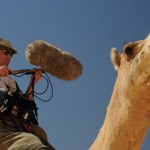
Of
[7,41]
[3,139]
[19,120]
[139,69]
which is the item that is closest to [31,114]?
[19,120]

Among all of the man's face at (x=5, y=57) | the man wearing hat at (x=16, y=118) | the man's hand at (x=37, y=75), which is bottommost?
the man wearing hat at (x=16, y=118)

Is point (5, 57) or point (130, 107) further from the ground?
point (5, 57)

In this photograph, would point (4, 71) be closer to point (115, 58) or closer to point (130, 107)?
point (130, 107)

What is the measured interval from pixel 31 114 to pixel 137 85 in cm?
171

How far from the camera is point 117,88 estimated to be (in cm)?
801

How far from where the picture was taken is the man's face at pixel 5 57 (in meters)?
7.17

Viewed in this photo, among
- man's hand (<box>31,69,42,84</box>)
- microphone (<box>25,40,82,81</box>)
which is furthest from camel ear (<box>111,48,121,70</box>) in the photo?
man's hand (<box>31,69,42,84</box>)

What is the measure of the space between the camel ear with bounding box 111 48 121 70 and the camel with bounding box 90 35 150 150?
18.6 inches

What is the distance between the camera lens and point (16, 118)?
6359mm

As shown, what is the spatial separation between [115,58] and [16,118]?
264 centimetres

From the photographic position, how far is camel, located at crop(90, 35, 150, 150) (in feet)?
23.9

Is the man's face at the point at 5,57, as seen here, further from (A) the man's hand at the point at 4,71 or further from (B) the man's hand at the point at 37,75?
(A) the man's hand at the point at 4,71

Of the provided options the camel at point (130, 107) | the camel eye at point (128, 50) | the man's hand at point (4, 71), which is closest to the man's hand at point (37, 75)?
the man's hand at point (4, 71)

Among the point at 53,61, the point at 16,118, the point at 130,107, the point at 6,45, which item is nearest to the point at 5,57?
the point at 6,45
